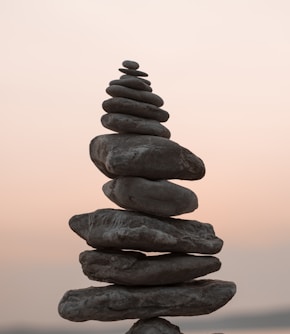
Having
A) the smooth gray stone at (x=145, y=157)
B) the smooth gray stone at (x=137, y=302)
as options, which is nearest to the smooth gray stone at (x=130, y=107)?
the smooth gray stone at (x=145, y=157)

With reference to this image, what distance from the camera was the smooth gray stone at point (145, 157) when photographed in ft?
32.7

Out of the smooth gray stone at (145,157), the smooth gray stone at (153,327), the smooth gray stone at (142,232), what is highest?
the smooth gray stone at (145,157)

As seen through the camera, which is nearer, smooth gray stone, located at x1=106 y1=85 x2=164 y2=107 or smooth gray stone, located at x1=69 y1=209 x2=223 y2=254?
smooth gray stone, located at x1=69 y1=209 x2=223 y2=254

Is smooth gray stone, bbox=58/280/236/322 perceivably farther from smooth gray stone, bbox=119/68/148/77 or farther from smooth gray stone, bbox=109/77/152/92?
smooth gray stone, bbox=119/68/148/77

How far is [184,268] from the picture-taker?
10156 mm

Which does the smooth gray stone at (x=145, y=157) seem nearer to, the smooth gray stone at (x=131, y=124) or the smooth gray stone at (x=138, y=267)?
the smooth gray stone at (x=131, y=124)

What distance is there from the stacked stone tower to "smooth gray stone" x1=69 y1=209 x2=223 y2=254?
0.01 m

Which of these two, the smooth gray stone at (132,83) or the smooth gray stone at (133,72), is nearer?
the smooth gray stone at (132,83)

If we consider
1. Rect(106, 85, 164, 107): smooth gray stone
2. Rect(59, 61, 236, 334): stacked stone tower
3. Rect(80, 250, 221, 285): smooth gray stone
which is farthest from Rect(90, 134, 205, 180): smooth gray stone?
Rect(80, 250, 221, 285): smooth gray stone

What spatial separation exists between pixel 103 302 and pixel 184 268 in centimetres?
129

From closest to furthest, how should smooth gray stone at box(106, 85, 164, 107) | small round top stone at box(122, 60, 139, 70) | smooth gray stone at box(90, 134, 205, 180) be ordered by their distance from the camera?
smooth gray stone at box(90, 134, 205, 180)
smooth gray stone at box(106, 85, 164, 107)
small round top stone at box(122, 60, 139, 70)

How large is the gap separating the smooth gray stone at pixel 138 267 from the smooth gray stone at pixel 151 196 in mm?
684

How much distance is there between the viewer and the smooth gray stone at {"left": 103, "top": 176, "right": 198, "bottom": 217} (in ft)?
33.0

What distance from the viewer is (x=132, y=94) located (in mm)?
10516
